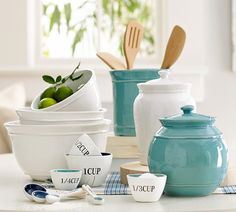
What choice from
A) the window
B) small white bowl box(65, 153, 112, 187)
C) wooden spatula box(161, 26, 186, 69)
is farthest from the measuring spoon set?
the window

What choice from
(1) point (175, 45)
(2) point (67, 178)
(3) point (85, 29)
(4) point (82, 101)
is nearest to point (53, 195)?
(2) point (67, 178)

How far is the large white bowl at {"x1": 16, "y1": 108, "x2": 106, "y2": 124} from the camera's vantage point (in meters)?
1.54

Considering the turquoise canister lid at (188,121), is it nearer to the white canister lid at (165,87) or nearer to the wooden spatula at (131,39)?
the white canister lid at (165,87)

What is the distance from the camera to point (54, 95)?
1624 millimetres

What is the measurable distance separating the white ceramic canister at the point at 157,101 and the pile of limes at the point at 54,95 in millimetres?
184

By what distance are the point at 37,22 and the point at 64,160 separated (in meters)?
2.47

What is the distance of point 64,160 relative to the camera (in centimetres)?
153

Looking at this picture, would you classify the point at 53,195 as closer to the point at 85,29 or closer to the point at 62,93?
the point at 62,93

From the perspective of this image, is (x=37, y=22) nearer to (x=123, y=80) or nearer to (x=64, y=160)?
(x=123, y=80)

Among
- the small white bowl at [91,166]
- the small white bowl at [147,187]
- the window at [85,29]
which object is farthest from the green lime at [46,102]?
the window at [85,29]

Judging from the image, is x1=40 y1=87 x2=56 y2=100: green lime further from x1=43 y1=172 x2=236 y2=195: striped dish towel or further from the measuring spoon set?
the measuring spoon set

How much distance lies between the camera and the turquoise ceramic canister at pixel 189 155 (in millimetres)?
1283

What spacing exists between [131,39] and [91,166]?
54 cm

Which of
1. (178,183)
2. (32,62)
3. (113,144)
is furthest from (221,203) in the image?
(32,62)
